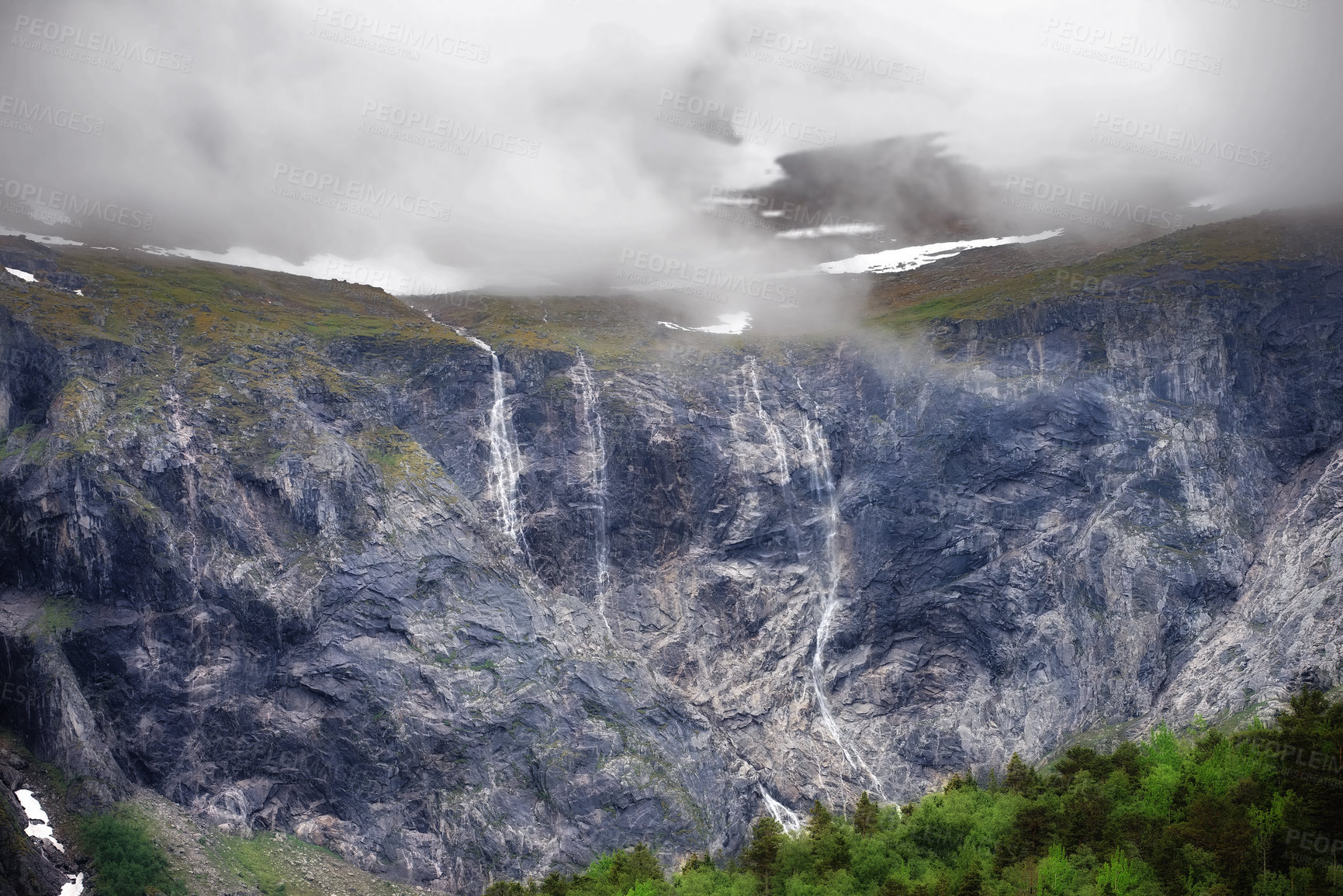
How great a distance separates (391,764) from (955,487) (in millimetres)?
68799

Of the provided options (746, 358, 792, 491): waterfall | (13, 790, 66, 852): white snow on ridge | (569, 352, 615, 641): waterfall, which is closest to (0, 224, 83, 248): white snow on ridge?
(569, 352, 615, 641): waterfall

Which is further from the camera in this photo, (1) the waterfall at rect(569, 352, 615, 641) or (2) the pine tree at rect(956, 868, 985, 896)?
(1) the waterfall at rect(569, 352, 615, 641)

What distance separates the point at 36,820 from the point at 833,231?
150m

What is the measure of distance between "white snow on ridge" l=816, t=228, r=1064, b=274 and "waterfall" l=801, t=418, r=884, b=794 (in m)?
53.2

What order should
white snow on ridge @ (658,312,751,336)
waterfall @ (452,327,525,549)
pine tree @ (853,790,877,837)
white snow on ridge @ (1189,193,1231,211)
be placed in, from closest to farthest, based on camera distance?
pine tree @ (853,790,877,837) → waterfall @ (452,327,525,549) → white snow on ridge @ (658,312,751,336) → white snow on ridge @ (1189,193,1231,211)

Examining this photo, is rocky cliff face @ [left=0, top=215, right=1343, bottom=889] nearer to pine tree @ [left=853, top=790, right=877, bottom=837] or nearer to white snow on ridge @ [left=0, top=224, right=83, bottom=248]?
white snow on ridge @ [left=0, top=224, right=83, bottom=248]

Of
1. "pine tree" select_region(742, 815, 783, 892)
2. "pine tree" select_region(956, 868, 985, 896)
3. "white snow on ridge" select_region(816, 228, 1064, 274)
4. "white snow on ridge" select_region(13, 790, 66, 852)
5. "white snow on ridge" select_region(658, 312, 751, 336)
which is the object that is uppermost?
"white snow on ridge" select_region(816, 228, 1064, 274)

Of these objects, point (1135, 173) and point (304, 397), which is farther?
point (1135, 173)

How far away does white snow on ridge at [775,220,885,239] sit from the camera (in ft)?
627

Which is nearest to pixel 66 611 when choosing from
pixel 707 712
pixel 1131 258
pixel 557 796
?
pixel 557 796

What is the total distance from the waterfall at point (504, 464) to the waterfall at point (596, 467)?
866 cm

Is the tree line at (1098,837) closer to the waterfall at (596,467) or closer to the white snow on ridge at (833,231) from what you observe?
the waterfall at (596,467)

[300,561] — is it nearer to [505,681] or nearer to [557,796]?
[505,681]

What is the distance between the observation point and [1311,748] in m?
55.0
